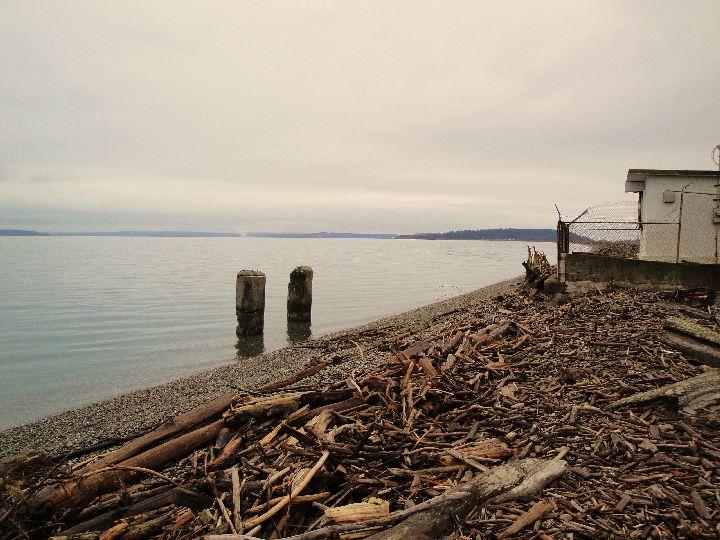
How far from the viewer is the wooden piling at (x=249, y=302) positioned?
16.5 metres

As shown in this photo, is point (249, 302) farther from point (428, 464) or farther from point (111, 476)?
point (428, 464)

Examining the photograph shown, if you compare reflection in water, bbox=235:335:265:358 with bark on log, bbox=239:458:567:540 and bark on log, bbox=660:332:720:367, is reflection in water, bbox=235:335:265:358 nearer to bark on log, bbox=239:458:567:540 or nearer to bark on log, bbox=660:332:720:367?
bark on log, bbox=660:332:720:367

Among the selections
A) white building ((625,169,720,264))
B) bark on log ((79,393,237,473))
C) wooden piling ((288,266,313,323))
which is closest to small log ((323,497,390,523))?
bark on log ((79,393,237,473))

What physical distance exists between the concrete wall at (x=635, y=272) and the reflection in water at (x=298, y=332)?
385 inches

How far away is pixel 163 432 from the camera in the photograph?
4906mm

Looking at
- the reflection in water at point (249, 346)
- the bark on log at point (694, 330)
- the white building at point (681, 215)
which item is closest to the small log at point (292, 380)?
the bark on log at point (694, 330)

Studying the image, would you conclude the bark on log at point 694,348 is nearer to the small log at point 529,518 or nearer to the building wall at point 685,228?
the small log at point 529,518

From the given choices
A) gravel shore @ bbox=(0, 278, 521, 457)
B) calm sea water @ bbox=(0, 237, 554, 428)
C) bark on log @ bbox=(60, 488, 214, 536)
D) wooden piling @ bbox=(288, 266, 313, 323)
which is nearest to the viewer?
bark on log @ bbox=(60, 488, 214, 536)

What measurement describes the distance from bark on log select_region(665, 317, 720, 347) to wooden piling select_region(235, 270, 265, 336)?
43.6 ft

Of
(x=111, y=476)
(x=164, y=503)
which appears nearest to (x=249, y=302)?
(x=111, y=476)

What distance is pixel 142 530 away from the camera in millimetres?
3307

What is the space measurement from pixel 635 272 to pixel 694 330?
6357 mm

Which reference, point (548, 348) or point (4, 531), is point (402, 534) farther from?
point (548, 348)

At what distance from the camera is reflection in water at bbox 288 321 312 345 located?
17.2m
